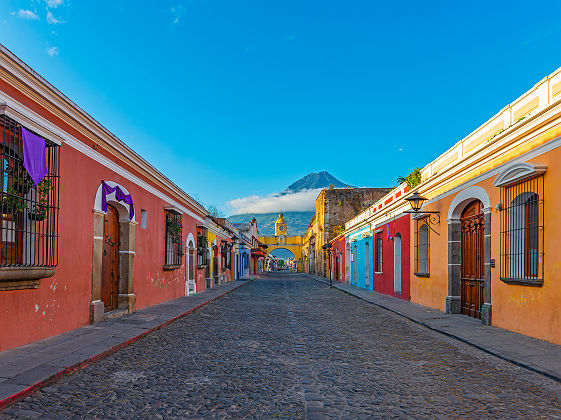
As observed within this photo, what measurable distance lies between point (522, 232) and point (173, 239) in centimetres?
1116

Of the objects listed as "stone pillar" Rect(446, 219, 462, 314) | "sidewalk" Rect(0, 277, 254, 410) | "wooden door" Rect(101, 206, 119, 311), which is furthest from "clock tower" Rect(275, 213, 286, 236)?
"sidewalk" Rect(0, 277, 254, 410)

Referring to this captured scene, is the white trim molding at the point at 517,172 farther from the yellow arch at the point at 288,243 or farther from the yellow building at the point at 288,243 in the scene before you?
the yellow arch at the point at 288,243

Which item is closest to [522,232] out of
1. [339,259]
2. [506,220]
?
[506,220]

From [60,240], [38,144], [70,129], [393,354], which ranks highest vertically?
[70,129]

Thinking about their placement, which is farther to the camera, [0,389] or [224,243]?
[224,243]

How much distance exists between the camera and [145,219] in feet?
42.4

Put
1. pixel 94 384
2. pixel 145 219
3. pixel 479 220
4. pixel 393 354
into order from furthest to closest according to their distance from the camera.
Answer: pixel 145 219
pixel 479 220
pixel 393 354
pixel 94 384

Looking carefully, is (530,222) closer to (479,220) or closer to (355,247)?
(479,220)

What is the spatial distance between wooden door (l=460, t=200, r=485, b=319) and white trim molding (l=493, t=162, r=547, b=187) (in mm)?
1799

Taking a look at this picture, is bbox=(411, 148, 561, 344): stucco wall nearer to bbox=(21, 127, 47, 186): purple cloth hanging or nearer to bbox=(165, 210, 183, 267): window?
bbox=(21, 127, 47, 186): purple cloth hanging

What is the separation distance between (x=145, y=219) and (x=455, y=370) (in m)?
9.57

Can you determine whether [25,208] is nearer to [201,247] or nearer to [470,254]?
[470,254]

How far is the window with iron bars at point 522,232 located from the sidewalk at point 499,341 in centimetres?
102

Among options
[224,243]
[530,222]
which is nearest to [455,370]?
[530,222]
